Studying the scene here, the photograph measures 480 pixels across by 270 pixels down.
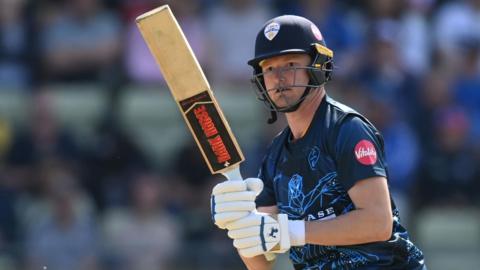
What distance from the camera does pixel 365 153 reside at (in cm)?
390

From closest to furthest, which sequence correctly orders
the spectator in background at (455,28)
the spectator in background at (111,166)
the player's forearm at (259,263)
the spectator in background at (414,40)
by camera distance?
the player's forearm at (259,263), the spectator in background at (111,166), the spectator in background at (414,40), the spectator in background at (455,28)

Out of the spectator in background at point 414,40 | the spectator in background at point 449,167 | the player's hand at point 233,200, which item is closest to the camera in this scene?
the player's hand at point 233,200

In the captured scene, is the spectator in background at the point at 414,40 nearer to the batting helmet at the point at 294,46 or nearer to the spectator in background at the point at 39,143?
the spectator in background at the point at 39,143

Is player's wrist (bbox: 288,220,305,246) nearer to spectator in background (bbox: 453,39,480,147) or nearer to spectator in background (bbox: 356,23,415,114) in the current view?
spectator in background (bbox: 356,23,415,114)

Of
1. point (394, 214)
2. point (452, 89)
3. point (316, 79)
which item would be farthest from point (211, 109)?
point (452, 89)

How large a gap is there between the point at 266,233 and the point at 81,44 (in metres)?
5.57

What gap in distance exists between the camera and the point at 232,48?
9234 mm

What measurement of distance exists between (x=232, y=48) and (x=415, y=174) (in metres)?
2.02

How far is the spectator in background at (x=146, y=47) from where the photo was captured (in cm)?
907

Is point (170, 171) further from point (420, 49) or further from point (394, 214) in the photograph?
point (394, 214)

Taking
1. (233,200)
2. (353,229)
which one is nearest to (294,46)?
(233,200)

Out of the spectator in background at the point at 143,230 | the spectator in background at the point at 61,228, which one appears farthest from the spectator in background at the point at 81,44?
the spectator in background at the point at 143,230

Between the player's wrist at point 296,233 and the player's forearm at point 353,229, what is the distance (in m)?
0.02

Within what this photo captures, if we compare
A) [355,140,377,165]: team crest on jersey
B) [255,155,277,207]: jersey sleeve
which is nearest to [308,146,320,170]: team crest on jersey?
[355,140,377,165]: team crest on jersey
